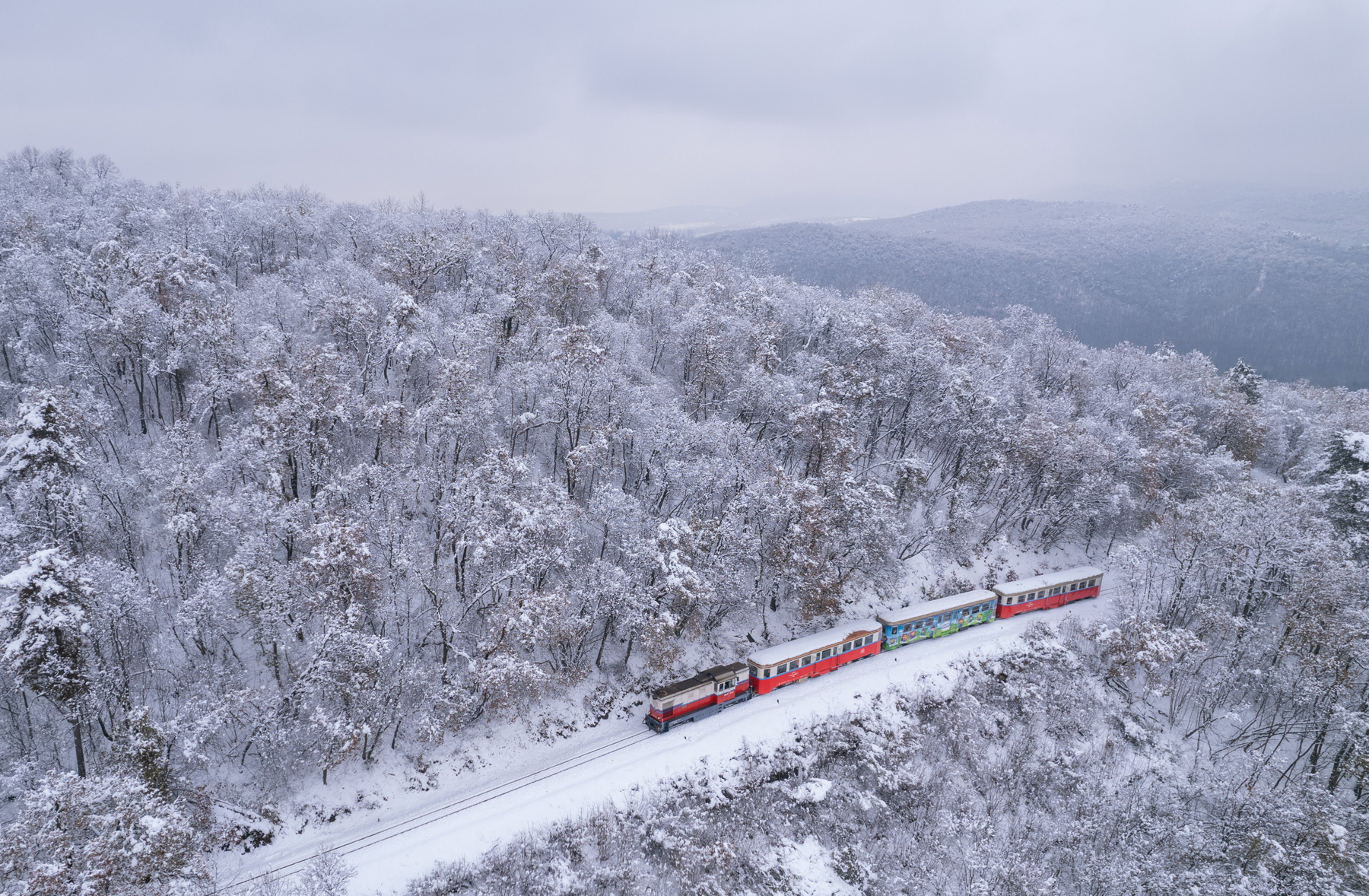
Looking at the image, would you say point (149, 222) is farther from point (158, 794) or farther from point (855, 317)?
point (855, 317)

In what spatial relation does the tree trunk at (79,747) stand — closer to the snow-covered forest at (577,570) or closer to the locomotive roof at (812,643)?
the snow-covered forest at (577,570)

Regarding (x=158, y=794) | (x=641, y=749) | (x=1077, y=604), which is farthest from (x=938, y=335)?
(x=158, y=794)

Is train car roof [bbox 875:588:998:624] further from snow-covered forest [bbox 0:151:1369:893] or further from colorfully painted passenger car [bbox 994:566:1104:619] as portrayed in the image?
Answer: snow-covered forest [bbox 0:151:1369:893]

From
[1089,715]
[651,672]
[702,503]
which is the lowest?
[1089,715]

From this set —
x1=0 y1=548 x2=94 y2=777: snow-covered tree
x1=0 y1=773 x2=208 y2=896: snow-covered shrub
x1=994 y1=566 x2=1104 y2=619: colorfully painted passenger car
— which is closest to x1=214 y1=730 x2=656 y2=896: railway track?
x1=0 y1=773 x2=208 y2=896: snow-covered shrub

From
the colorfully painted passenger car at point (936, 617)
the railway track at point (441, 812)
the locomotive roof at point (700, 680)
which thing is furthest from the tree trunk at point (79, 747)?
the colorfully painted passenger car at point (936, 617)

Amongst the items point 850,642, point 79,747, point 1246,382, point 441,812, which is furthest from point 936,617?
point 1246,382
